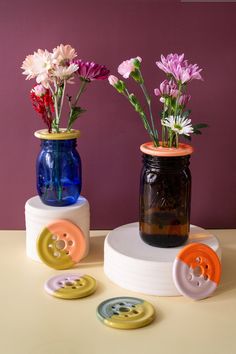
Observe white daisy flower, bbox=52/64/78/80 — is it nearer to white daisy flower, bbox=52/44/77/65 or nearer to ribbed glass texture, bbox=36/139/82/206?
white daisy flower, bbox=52/44/77/65

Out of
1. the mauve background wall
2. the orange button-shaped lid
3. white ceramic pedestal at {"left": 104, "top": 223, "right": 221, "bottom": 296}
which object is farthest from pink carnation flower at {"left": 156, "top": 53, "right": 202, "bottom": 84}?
white ceramic pedestal at {"left": 104, "top": 223, "right": 221, "bottom": 296}

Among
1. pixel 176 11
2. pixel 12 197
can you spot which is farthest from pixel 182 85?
pixel 12 197

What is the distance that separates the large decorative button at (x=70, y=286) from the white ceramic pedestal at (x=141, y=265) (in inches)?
2.2

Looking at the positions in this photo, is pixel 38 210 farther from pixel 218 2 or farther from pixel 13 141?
pixel 218 2

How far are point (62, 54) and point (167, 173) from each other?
1.09 feet

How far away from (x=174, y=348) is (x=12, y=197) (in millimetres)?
648

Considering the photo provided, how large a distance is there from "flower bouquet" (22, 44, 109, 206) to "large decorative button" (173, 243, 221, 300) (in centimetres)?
31

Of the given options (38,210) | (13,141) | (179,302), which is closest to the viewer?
(179,302)

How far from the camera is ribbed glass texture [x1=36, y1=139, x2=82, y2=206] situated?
117cm

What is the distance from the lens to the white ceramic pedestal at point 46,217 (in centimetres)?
115

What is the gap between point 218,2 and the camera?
1.25m

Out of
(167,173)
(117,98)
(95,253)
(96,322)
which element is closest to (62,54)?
(117,98)

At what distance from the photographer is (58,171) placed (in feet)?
3.85

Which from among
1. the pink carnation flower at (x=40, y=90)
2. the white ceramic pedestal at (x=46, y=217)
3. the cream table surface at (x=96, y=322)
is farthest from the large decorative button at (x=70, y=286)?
the pink carnation flower at (x=40, y=90)
